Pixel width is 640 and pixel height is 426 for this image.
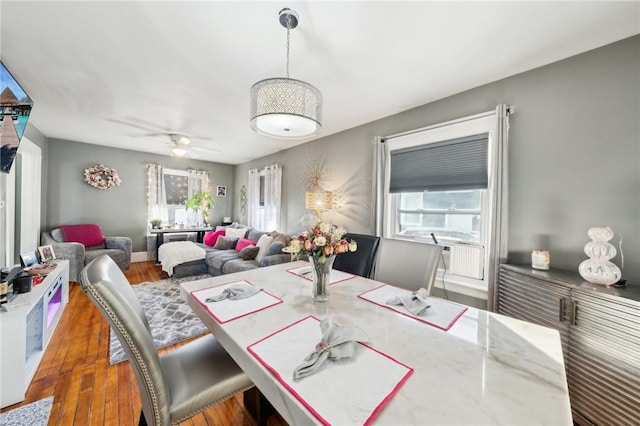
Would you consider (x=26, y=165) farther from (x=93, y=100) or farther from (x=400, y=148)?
(x=400, y=148)

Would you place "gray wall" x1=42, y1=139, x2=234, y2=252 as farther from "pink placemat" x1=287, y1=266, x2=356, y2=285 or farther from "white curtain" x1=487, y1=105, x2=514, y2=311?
"white curtain" x1=487, y1=105, x2=514, y2=311

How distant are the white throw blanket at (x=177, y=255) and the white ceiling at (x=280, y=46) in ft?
7.55

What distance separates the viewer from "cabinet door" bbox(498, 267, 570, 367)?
1.56 m

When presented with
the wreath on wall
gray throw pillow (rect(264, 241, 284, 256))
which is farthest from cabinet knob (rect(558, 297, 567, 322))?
the wreath on wall

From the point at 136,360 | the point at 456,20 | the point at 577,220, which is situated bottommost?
the point at 136,360

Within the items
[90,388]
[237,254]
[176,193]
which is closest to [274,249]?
[237,254]

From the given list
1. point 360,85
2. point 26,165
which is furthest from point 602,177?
point 26,165

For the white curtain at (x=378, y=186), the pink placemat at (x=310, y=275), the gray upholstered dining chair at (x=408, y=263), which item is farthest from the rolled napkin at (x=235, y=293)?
the white curtain at (x=378, y=186)

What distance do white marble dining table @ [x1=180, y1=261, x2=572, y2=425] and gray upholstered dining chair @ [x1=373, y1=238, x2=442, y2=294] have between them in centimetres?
47

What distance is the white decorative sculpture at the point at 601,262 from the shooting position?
151 centimetres

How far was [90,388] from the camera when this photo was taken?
1.69 m

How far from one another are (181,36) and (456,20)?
1.90 metres

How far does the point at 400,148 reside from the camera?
9.91ft

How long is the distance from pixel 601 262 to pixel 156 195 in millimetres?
6998
